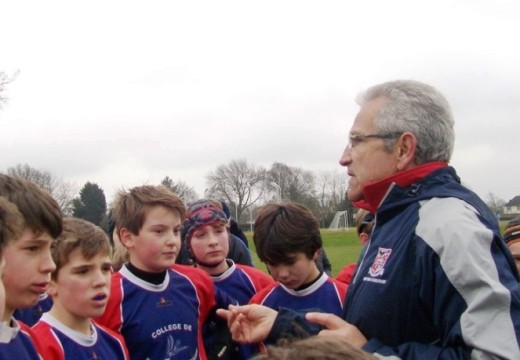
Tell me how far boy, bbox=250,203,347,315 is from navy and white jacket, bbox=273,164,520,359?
131 centimetres

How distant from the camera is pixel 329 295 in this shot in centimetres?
427

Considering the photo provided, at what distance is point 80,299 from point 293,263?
134 cm

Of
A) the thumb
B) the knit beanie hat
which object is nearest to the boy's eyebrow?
the thumb

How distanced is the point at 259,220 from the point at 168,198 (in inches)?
26.8

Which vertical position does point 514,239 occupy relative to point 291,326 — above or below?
below

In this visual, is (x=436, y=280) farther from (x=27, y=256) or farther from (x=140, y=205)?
(x=140, y=205)

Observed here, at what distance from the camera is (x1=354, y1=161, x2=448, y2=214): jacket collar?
280 centimetres

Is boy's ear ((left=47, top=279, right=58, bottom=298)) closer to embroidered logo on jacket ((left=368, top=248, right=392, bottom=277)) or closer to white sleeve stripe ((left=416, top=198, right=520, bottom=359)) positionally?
embroidered logo on jacket ((left=368, top=248, right=392, bottom=277))

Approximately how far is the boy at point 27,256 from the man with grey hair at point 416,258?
932mm

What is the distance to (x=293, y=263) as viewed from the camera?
417 cm

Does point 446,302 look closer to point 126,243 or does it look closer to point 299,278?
point 299,278

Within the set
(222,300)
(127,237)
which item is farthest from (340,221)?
(127,237)

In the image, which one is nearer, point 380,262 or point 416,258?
point 416,258

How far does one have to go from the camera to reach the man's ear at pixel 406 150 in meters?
2.86
